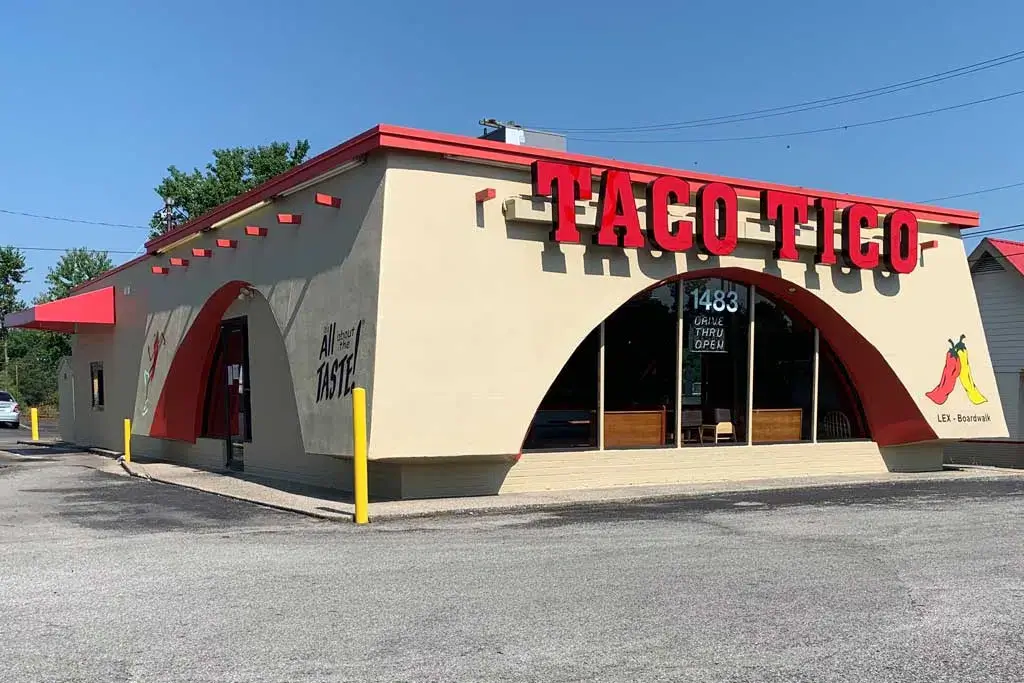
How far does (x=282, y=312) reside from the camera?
15094 mm

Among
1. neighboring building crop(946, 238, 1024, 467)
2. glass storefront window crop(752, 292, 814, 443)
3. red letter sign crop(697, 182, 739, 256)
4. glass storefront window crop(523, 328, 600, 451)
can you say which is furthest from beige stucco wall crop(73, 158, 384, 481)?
neighboring building crop(946, 238, 1024, 467)

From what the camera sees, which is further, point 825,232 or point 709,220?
point 825,232

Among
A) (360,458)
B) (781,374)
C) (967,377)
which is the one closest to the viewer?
(360,458)

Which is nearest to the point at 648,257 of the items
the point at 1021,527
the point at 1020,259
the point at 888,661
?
the point at 1021,527

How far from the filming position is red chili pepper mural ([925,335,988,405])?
59.6 feet

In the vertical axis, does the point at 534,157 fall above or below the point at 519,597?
above

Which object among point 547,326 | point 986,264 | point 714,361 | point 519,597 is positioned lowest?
point 519,597

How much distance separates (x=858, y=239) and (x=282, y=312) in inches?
416

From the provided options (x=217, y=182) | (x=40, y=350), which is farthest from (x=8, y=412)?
(x=40, y=350)

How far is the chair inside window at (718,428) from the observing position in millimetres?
16562

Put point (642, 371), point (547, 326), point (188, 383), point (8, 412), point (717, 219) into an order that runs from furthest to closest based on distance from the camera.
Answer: point (8, 412) < point (188, 383) < point (642, 371) < point (717, 219) < point (547, 326)

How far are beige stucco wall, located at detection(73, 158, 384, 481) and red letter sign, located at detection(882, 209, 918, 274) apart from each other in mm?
10218

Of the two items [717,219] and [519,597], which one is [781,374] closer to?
[717,219]

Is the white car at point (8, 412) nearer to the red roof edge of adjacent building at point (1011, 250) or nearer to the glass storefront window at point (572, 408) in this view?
the glass storefront window at point (572, 408)
